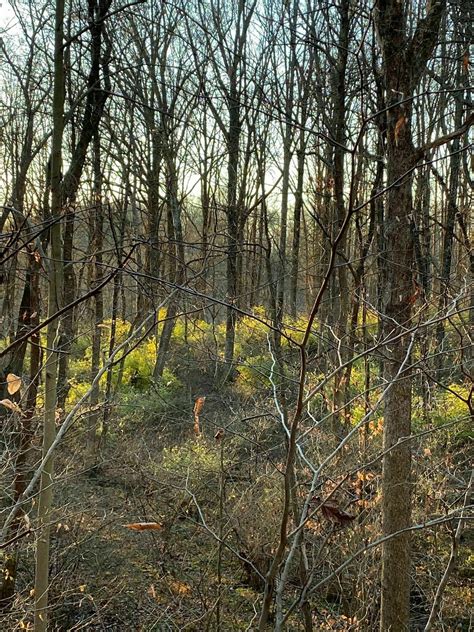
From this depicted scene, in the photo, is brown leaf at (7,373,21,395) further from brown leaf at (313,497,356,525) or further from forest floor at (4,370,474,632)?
forest floor at (4,370,474,632)

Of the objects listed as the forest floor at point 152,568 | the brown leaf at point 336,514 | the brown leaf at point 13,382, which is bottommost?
the forest floor at point 152,568

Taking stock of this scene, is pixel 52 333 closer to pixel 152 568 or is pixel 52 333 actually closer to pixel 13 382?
pixel 13 382

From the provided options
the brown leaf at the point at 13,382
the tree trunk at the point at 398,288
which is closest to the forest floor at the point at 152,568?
the tree trunk at the point at 398,288

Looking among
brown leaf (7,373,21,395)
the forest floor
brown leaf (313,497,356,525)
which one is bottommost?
the forest floor

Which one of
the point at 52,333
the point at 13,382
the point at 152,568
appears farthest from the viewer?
the point at 152,568

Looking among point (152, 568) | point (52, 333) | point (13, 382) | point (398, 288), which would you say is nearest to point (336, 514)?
point (13, 382)

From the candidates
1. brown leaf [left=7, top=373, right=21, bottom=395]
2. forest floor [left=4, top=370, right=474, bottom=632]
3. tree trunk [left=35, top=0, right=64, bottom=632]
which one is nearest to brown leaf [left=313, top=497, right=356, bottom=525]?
brown leaf [left=7, top=373, right=21, bottom=395]

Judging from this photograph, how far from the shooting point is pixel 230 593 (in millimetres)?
5906

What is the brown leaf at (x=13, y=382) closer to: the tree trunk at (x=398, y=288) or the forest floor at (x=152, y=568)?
the forest floor at (x=152, y=568)

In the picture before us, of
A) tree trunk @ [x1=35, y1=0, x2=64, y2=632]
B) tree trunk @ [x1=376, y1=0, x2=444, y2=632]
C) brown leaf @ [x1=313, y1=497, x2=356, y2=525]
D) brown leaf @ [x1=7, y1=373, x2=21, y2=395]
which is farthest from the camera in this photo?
tree trunk @ [x1=376, y1=0, x2=444, y2=632]

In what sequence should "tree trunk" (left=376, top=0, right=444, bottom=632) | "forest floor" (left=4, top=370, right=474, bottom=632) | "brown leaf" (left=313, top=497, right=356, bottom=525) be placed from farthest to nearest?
"forest floor" (left=4, top=370, right=474, bottom=632) → "tree trunk" (left=376, top=0, right=444, bottom=632) → "brown leaf" (left=313, top=497, right=356, bottom=525)

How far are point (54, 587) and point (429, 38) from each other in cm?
594

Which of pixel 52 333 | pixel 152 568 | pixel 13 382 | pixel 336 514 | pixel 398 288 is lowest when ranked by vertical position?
pixel 152 568

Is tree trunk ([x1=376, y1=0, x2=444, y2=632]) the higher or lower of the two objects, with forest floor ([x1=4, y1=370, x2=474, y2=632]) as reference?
higher
